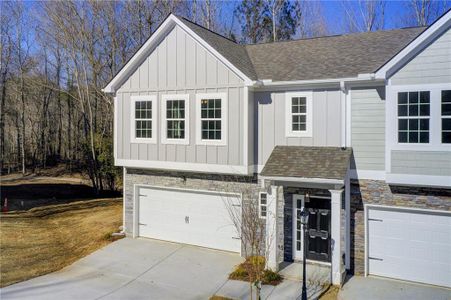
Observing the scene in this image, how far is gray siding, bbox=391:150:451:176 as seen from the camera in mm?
10048

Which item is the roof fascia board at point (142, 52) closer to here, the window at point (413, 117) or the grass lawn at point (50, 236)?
the grass lawn at point (50, 236)

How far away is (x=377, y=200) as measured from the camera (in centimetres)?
1120

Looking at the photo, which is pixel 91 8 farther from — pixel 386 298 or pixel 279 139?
pixel 386 298

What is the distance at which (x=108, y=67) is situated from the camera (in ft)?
96.9

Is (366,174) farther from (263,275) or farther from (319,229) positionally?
(263,275)

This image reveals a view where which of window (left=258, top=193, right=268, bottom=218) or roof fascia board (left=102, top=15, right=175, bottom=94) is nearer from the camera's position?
window (left=258, top=193, right=268, bottom=218)

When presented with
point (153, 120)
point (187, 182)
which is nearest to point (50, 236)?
point (187, 182)

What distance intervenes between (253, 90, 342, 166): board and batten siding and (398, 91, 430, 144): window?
1774 mm

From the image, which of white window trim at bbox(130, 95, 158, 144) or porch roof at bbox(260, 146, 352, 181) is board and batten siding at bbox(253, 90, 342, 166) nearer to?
porch roof at bbox(260, 146, 352, 181)

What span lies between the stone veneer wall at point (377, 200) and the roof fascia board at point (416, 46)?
3.13m

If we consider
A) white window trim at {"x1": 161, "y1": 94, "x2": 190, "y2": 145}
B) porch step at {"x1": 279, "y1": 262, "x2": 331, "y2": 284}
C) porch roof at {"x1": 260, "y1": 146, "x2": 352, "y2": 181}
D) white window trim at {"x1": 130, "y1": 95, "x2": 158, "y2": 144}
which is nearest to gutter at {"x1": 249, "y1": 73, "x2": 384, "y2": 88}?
porch roof at {"x1": 260, "y1": 146, "x2": 352, "y2": 181}

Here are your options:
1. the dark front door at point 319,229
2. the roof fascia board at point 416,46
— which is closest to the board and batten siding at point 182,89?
the dark front door at point 319,229

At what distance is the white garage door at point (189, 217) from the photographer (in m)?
13.5

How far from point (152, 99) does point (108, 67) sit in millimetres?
17170
